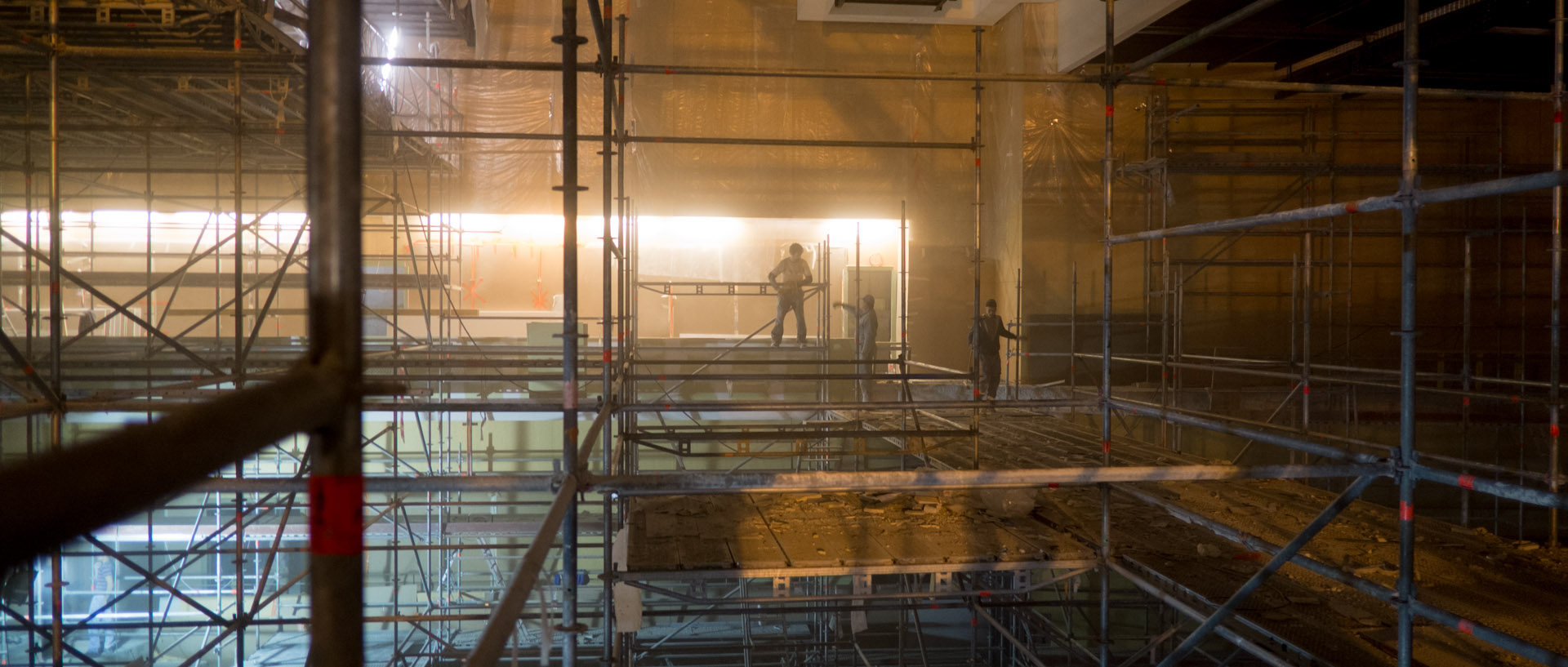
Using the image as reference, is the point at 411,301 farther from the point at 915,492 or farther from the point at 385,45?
the point at 915,492

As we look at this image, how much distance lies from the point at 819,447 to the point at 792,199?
19.8 feet

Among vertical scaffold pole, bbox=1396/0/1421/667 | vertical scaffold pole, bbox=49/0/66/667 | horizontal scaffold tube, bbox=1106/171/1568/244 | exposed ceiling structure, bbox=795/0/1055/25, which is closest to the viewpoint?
horizontal scaffold tube, bbox=1106/171/1568/244

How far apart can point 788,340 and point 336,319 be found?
38.1ft

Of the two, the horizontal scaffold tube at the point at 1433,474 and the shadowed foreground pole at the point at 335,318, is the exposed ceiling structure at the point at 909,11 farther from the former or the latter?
the shadowed foreground pole at the point at 335,318

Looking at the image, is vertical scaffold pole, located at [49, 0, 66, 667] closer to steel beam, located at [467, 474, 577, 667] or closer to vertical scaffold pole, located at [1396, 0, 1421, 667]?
steel beam, located at [467, 474, 577, 667]

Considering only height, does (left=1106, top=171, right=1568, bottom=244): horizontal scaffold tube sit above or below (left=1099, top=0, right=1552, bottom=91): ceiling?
below

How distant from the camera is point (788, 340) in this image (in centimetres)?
1263

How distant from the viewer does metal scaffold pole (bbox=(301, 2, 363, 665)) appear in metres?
1.03

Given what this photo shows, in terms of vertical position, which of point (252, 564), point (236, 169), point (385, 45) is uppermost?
point (385, 45)

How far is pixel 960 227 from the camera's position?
1491 cm

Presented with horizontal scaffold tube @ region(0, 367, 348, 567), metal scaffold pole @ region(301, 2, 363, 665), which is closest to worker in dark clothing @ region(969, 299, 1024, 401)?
metal scaffold pole @ region(301, 2, 363, 665)

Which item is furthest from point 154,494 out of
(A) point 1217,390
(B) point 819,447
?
(A) point 1217,390

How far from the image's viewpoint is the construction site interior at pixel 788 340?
332 cm

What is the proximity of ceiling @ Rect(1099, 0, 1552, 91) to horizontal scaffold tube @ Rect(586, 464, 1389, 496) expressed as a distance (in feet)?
12.9
